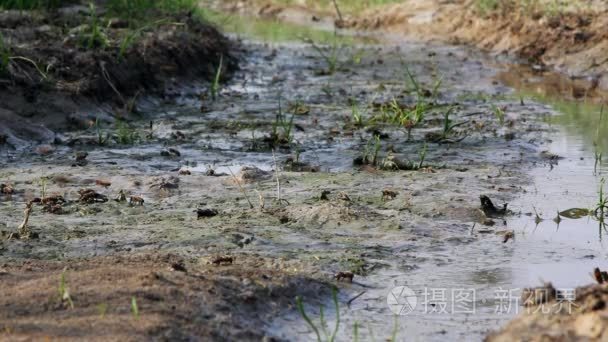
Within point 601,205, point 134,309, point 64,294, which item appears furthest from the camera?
point 601,205

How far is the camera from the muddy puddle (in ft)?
15.6

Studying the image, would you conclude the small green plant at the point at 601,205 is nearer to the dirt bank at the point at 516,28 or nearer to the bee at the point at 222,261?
the bee at the point at 222,261

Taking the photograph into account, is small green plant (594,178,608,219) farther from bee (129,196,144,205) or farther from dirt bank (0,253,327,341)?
bee (129,196,144,205)

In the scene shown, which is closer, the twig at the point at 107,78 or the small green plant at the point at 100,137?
the small green plant at the point at 100,137

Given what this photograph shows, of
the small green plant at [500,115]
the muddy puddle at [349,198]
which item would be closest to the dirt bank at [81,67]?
the muddy puddle at [349,198]

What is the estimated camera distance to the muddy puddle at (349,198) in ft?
15.6

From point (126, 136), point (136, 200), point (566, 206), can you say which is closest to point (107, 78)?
point (126, 136)

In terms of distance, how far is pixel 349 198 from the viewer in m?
6.15

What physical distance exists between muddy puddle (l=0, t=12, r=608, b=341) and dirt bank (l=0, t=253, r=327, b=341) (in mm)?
147

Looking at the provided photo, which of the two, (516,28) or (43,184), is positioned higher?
(43,184)

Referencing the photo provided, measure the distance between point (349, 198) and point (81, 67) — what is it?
3.80 m

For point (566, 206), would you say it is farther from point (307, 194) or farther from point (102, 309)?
point (102, 309)

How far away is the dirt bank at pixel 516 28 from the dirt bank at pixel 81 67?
Result: 13.9ft

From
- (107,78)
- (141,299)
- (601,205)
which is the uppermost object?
(141,299)
